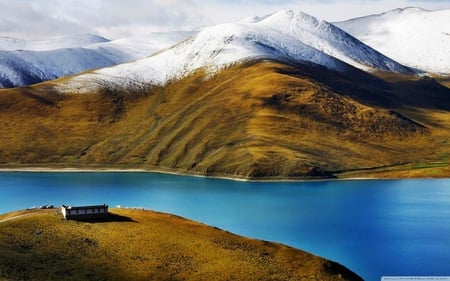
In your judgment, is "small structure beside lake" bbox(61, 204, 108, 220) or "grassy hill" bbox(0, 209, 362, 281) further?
"small structure beside lake" bbox(61, 204, 108, 220)

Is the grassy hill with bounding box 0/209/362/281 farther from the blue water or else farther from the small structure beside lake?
the blue water

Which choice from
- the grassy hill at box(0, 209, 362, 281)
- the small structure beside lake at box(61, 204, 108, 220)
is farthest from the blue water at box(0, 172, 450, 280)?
the small structure beside lake at box(61, 204, 108, 220)

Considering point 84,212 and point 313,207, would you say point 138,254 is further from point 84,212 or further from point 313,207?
point 313,207

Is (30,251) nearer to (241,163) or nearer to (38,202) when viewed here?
(38,202)

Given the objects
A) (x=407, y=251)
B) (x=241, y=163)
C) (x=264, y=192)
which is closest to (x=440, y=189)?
(x=264, y=192)

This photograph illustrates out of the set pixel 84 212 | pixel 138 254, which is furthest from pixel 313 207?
pixel 138 254

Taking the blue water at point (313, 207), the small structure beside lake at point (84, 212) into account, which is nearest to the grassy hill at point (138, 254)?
the small structure beside lake at point (84, 212)

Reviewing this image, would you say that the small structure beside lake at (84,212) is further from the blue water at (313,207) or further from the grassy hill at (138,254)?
the blue water at (313,207)
